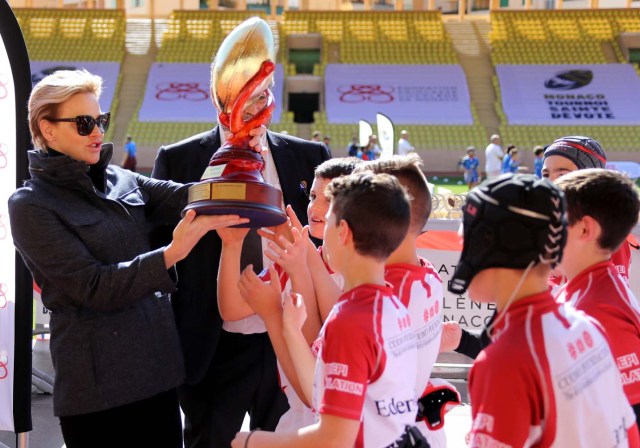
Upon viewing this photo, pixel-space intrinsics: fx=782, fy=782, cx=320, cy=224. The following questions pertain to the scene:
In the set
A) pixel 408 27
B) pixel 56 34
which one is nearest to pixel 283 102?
pixel 408 27

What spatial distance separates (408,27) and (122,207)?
3020 cm

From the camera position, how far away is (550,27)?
3089 cm

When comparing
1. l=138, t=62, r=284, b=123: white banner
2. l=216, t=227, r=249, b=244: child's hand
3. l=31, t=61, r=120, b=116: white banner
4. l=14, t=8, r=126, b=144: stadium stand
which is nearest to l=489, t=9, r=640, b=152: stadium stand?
l=138, t=62, r=284, b=123: white banner

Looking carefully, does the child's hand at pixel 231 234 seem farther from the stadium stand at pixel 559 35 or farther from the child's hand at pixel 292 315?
the stadium stand at pixel 559 35

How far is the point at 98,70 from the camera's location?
2853 centimetres

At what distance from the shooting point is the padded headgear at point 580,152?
10.1ft

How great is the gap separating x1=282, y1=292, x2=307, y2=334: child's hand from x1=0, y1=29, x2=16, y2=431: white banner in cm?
164

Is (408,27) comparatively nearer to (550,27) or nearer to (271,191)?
(550,27)

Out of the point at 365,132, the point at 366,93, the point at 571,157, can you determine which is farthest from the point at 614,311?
the point at 366,93

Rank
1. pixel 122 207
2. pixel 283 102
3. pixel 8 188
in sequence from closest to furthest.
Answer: pixel 122 207 → pixel 8 188 → pixel 283 102

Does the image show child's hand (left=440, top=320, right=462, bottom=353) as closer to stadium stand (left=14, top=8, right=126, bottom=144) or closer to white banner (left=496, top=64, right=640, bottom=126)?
white banner (left=496, top=64, right=640, bottom=126)

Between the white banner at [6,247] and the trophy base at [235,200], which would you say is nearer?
the trophy base at [235,200]

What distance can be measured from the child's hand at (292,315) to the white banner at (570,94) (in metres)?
25.5

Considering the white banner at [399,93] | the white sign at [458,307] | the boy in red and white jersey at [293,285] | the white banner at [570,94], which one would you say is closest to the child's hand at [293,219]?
the boy in red and white jersey at [293,285]
